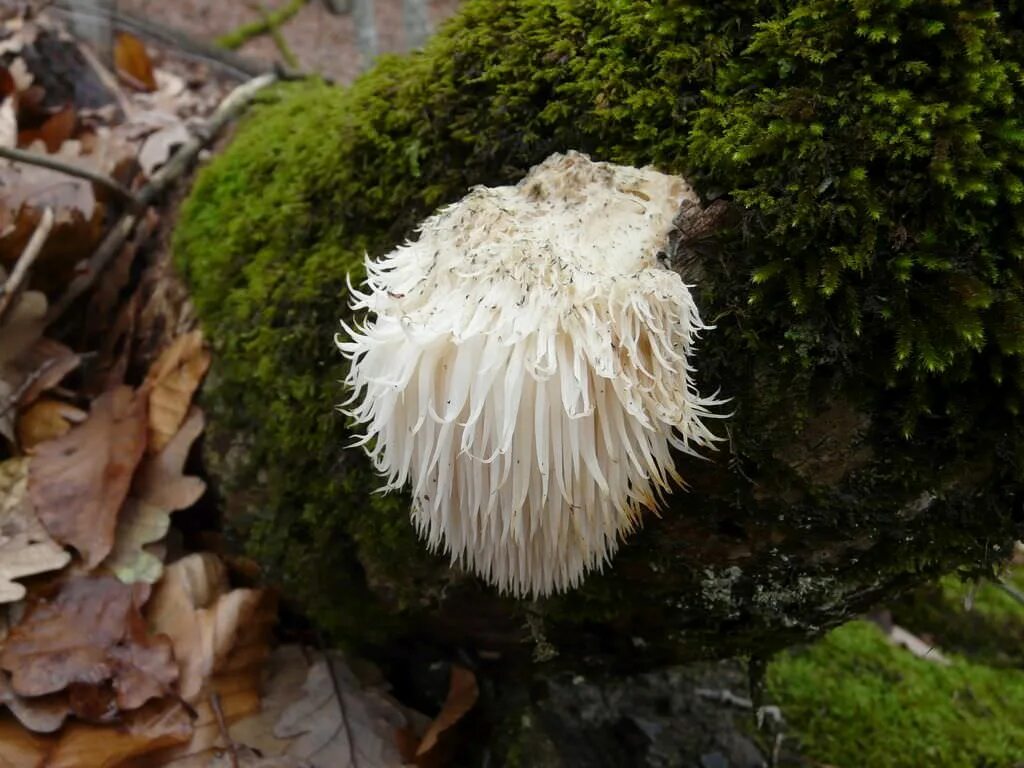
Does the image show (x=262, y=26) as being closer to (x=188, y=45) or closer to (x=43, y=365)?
(x=188, y=45)

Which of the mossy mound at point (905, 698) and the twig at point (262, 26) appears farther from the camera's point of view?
the twig at point (262, 26)

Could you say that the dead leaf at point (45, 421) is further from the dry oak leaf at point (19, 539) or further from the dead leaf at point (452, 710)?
the dead leaf at point (452, 710)

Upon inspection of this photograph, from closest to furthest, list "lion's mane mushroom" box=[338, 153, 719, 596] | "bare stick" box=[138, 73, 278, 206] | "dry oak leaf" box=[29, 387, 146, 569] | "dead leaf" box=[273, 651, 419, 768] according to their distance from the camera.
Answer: "lion's mane mushroom" box=[338, 153, 719, 596] → "dead leaf" box=[273, 651, 419, 768] → "dry oak leaf" box=[29, 387, 146, 569] → "bare stick" box=[138, 73, 278, 206]

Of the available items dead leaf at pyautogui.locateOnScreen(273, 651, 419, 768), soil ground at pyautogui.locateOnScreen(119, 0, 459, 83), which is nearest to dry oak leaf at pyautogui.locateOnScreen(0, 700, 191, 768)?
dead leaf at pyautogui.locateOnScreen(273, 651, 419, 768)

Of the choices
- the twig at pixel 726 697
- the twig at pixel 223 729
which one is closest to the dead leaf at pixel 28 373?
the twig at pixel 223 729

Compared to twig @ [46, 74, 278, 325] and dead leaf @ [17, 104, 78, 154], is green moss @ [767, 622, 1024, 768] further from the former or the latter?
dead leaf @ [17, 104, 78, 154]

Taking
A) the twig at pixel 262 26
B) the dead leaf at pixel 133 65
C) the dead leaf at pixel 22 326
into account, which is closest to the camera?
the dead leaf at pixel 22 326

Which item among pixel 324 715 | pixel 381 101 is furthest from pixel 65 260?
pixel 324 715

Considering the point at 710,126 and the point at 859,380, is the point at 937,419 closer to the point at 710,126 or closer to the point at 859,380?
the point at 859,380

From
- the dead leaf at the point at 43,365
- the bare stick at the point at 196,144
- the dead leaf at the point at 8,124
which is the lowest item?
the dead leaf at the point at 43,365
